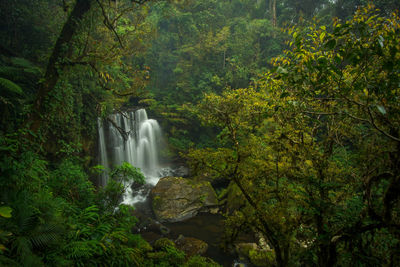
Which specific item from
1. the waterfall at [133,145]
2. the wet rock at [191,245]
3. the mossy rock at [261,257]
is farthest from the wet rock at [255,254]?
the waterfall at [133,145]

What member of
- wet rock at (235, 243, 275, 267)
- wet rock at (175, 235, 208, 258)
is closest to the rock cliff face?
wet rock at (175, 235, 208, 258)

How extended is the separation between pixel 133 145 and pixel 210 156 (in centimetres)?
1146

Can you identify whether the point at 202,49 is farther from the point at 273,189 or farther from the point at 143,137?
the point at 273,189

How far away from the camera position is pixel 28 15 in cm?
747

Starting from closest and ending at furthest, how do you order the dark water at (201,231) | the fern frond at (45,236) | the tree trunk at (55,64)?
the fern frond at (45,236) → the tree trunk at (55,64) → the dark water at (201,231)

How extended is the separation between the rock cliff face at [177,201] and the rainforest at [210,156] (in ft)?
0.23

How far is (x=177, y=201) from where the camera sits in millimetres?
10734

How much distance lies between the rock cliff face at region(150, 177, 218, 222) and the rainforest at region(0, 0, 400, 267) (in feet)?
0.23

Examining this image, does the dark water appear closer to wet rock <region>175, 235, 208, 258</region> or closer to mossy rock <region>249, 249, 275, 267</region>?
wet rock <region>175, 235, 208, 258</region>

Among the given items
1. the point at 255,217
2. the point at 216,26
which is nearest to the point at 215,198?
the point at 255,217

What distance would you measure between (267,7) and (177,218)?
25.6m

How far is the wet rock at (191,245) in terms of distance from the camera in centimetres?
730

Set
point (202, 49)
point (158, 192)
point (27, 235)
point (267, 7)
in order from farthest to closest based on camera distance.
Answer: point (267, 7) < point (202, 49) < point (158, 192) < point (27, 235)

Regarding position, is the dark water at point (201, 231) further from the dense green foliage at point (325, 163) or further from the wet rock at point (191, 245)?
the dense green foliage at point (325, 163)
